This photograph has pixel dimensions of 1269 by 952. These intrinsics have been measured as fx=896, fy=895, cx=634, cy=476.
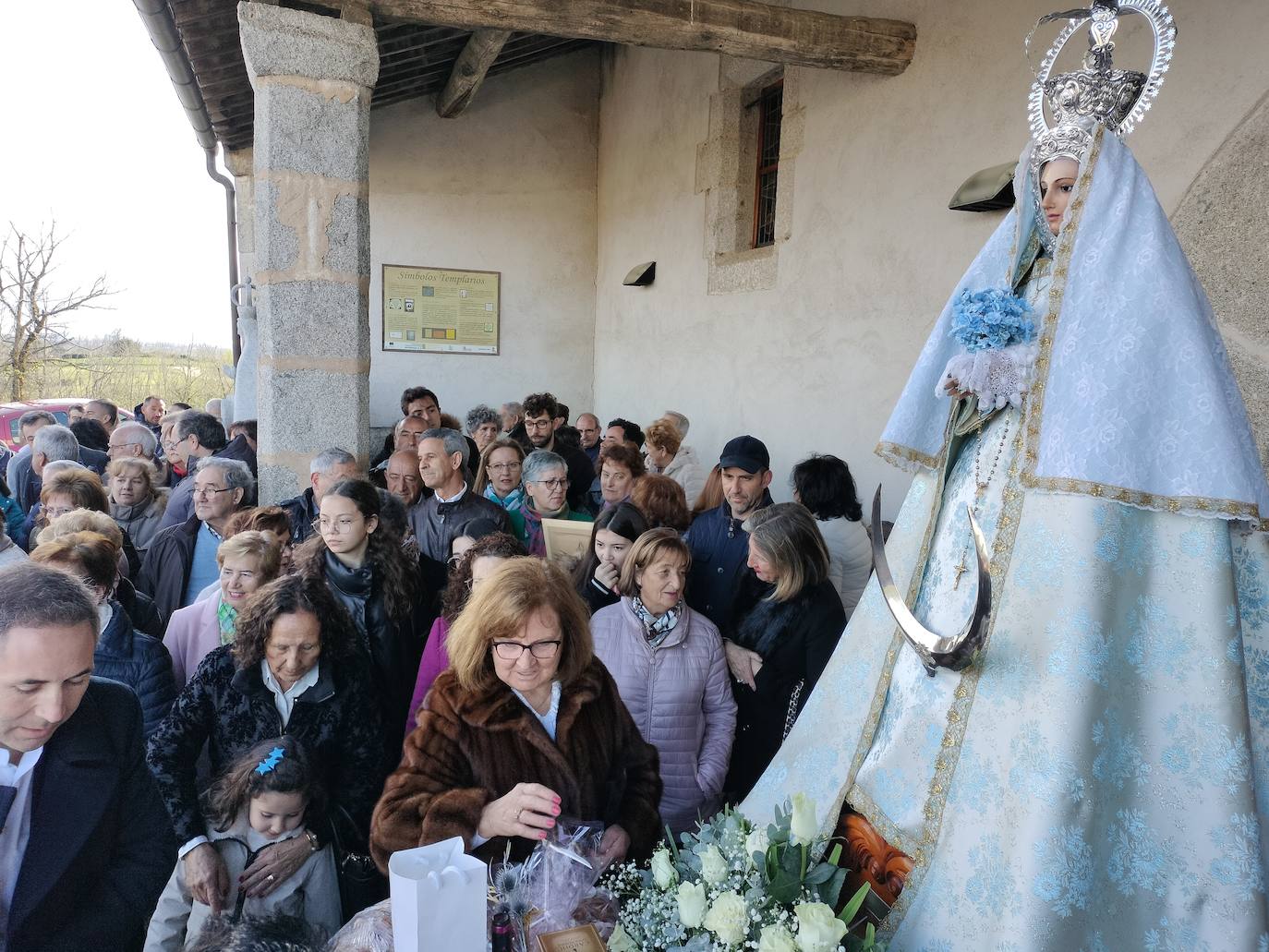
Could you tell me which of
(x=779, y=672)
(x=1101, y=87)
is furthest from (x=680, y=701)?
(x=1101, y=87)

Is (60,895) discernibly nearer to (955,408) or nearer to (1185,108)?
(955,408)

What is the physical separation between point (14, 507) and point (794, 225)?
5124mm

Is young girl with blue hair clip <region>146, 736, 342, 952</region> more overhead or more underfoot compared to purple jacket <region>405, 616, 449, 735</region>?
more underfoot

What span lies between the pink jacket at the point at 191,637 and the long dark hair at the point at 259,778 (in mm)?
743

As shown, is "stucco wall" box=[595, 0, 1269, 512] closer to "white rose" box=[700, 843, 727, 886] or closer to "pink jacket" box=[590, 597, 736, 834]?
"pink jacket" box=[590, 597, 736, 834]

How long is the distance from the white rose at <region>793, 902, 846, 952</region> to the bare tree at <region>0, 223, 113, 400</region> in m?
17.3

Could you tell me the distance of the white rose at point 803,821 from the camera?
155 cm

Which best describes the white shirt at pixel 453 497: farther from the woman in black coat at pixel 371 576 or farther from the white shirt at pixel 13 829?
the white shirt at pixel 13 829

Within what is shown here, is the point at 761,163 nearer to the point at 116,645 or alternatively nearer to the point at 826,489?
the point at 826,489

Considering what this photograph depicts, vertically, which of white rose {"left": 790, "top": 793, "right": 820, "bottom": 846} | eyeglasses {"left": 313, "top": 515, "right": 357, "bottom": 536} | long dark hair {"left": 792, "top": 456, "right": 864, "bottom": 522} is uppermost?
long dark hair {"left": 792, "top": 456, "right": 864, "bottom": 522}

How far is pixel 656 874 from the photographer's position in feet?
5.24

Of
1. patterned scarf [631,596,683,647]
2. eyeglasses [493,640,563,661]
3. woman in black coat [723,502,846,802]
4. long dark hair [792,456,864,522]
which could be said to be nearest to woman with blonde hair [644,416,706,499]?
long dark hair [792,456,864,522]

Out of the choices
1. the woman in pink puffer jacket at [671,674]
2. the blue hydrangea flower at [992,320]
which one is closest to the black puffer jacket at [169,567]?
the woman in pink puffer jacket at [671,674]

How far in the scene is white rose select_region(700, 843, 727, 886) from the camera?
153 centimetres
